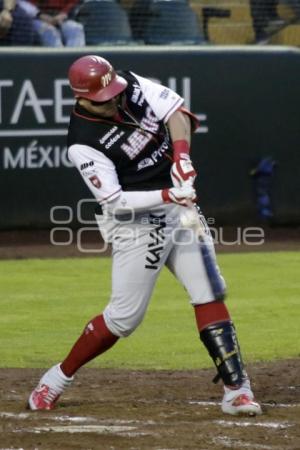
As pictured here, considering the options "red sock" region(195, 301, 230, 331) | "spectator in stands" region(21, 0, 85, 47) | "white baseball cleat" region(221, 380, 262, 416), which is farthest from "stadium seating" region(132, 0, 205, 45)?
"white baseball cleat" region(221, 380, 262, 416)

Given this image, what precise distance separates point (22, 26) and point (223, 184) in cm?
273

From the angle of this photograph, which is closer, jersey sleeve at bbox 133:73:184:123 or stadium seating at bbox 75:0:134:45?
jersey sleeve at bbox 133:73:184:123

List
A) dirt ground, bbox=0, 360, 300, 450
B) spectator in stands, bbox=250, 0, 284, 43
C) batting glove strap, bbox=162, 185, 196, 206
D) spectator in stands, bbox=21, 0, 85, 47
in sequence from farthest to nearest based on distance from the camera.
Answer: spectator in stands, bbox=250, 0, 284, 43 < spectator in stands, bbox=21, 0, 85, 47 < batting glove strap, bbox=162, 185, 196, 206 < dirt ground, bbox=0, 360, 300, 450

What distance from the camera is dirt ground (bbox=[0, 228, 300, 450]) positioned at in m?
5.18

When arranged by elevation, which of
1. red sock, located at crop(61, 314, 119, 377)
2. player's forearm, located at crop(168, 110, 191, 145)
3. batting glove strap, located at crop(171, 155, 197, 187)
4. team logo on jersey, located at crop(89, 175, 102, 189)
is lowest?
red sock, located at crop(61, 314, 119, 377)

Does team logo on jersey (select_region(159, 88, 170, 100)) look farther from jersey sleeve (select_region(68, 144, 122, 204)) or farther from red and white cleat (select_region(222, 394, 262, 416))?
red and white cleat (select_region(222, 394, 262, 416))

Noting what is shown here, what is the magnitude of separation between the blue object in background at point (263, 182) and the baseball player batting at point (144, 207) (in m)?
7.21

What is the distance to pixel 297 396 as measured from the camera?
621 centimetres

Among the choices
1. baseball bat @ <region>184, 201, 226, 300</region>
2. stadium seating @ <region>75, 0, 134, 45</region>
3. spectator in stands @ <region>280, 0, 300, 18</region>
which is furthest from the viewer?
spectator in stands @ <region>280, 0, 300, 18</region>

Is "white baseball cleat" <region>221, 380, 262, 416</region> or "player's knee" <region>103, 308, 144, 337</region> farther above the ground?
"player's knee" <region>103, 308, 144, 337</region>

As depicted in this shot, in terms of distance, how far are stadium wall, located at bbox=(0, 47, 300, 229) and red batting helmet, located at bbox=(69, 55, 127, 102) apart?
677 cm

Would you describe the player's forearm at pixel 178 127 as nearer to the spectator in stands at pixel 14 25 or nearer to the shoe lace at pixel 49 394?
the shoe lace at pixel 49 394

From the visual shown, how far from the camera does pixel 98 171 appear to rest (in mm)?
5574

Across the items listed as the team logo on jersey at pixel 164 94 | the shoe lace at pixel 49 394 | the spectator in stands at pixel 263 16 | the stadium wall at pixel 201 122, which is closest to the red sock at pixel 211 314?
the shoe lace at pixel 49 394
